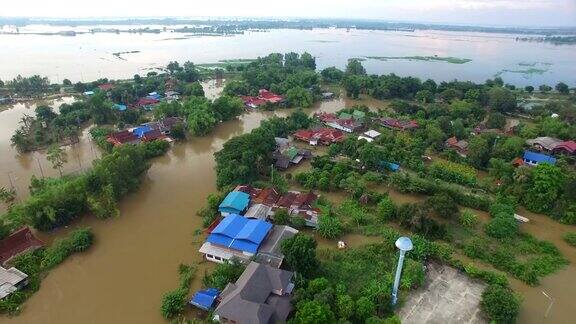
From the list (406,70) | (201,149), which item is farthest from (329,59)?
(201,149)

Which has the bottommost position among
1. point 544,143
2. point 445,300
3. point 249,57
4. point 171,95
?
point 445,300

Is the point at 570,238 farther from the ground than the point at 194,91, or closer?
closer

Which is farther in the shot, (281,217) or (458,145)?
(458,145)

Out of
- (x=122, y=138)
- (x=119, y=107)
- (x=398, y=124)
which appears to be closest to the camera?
(x=122, y=138)

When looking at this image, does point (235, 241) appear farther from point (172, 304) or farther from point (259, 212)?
point (172, 304)

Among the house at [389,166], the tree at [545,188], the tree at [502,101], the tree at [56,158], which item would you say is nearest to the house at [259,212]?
the house at [389,166]

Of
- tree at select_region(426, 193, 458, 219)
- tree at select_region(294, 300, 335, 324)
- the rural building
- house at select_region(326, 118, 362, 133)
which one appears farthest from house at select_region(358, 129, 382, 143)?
tree at select_region(294, 300, 335, 324)

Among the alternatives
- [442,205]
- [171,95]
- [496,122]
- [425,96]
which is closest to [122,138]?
[171,95]

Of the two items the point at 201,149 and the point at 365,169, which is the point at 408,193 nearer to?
the point at 365,169
